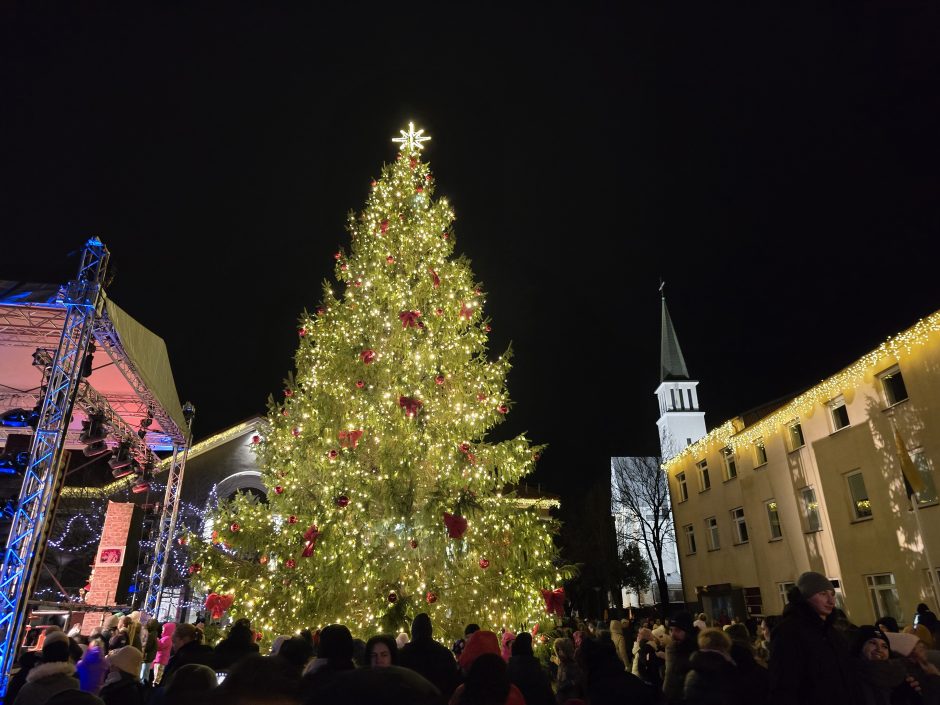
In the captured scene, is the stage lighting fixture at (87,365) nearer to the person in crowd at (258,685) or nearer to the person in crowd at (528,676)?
the person in crowd at (528,676)

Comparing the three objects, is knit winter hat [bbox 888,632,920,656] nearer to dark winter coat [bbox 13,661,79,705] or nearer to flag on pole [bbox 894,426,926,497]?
dark winter coat [bbox 13,661,79,705]

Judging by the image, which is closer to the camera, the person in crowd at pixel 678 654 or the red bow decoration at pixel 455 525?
the person in crowd at pixel 678 654

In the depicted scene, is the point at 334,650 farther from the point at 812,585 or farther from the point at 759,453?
the point at 759,453

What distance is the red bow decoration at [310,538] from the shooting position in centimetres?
854

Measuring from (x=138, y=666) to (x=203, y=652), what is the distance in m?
0.63

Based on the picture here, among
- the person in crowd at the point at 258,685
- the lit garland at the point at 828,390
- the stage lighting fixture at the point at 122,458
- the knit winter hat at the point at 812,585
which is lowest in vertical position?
the person in crowd at the point at 258,685

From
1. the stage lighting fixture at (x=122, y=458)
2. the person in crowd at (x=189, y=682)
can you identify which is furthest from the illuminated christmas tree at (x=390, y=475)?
the person in crowd at (x=189, y=682)

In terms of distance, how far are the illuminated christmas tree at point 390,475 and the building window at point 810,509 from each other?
40.1ft

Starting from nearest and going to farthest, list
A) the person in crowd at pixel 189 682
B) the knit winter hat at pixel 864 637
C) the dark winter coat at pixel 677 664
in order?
the person in crowd at pixel 189 682
the knit winter hat at pixel 864 637
the dark winter coat at pixel 677 664

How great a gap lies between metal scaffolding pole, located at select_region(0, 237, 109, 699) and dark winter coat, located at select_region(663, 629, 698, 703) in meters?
7.41

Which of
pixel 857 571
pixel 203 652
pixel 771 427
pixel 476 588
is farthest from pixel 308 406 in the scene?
pixel 771 427

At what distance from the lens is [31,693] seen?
4.00 metres

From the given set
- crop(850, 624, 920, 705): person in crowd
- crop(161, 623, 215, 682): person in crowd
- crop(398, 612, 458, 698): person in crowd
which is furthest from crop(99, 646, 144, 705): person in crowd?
crop(850, 624, 920, 705): person in crowd

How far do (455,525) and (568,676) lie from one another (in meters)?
3.35
